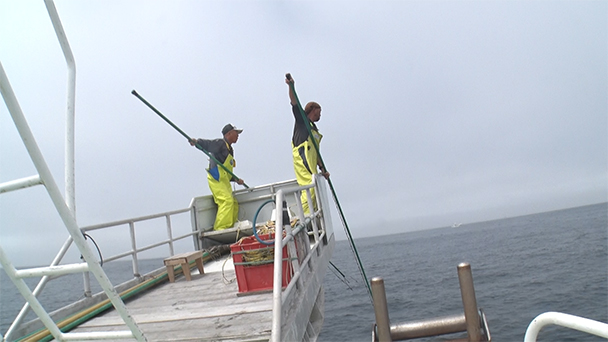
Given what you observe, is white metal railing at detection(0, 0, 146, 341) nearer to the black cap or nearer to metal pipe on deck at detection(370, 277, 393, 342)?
metal pipe on deck at detection(370, 277, 393, 342)

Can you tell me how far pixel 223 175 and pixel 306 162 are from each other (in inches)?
84.4

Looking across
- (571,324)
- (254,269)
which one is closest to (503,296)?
(254,269)

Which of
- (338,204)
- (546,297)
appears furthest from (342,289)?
(338,204)

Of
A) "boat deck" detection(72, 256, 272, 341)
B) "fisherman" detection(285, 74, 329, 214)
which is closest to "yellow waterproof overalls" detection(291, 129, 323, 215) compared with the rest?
"fisherman" detection(285, 74, 329, 214)

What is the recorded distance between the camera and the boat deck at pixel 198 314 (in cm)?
352

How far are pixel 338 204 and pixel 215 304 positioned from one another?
3745mm

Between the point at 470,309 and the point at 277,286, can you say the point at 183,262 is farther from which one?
the point at 470,309

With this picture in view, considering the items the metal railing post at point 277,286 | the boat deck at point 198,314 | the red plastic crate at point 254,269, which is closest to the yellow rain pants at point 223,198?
the boat deck at point 198,314

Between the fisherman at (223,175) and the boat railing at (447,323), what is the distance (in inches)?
201

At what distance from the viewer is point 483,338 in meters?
3.53

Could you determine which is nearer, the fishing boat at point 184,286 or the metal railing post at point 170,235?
the fishing boat at point 184,286

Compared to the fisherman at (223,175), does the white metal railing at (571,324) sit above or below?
below

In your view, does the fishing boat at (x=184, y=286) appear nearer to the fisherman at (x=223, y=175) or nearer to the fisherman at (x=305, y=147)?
the fisherman at (x=305, y=147)

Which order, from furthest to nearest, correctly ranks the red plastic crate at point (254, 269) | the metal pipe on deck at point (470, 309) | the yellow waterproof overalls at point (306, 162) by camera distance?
the yellow waterproof overalls at point (306, 162) < the red plastic crate at point (254, 269) < the metal pipe on deck at point (470, 309)
